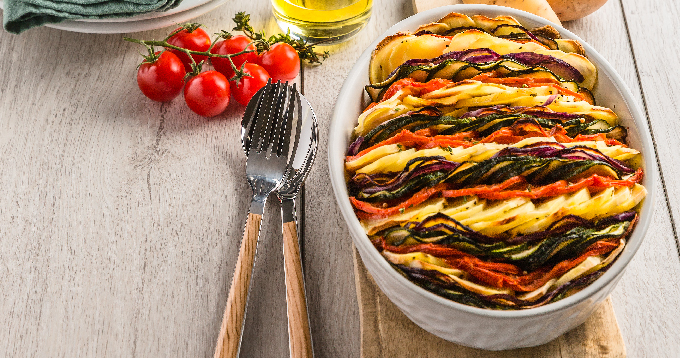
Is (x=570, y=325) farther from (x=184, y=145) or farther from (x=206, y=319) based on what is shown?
(x=184, y=145)

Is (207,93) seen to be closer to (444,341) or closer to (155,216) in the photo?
(155,216)

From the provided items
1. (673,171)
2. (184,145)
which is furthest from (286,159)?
(673,171)

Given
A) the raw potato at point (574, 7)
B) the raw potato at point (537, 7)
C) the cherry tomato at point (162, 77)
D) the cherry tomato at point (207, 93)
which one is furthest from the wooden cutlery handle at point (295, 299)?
the raw potato at point (574, 7)

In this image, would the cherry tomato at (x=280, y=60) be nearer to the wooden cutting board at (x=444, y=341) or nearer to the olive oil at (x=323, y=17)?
the olive oil at (x=323, y=17)

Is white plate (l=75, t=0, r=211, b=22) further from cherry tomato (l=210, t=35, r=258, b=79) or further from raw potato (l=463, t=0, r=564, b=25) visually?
raw potato (l=463, t=0, r=564, b=25)

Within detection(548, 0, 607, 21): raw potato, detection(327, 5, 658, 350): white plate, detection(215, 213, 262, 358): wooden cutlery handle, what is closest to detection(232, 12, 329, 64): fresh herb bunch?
detection(327, 5, 658, 350): white plate

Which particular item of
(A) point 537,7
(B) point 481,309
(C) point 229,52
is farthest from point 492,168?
(C) point 229,52
